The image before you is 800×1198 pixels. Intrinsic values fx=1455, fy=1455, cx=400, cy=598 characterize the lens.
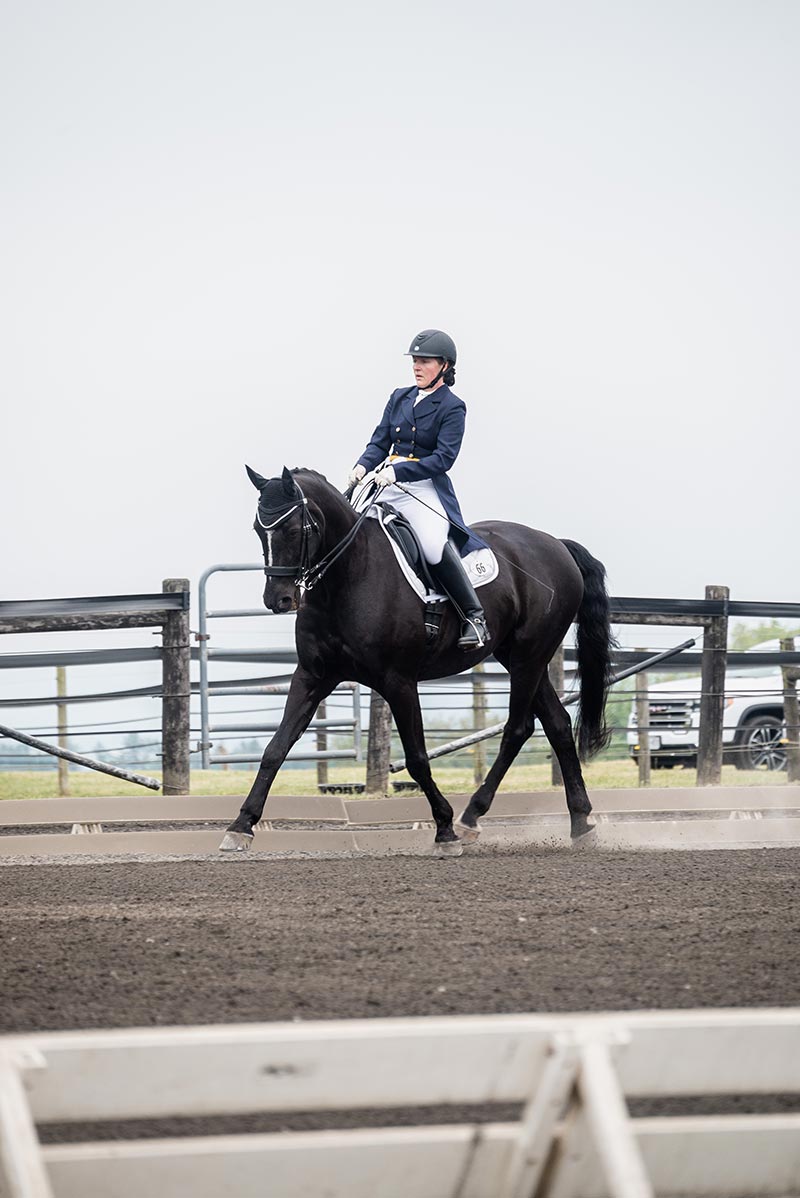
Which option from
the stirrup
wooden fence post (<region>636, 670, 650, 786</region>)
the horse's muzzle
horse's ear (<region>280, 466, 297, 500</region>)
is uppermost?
horse's ear (<region>280, 466, 297, 500</region>)

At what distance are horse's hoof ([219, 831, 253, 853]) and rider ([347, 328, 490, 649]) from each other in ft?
5.81

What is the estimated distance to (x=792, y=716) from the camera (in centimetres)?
1505

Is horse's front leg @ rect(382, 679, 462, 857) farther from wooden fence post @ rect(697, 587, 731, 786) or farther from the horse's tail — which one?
wooden fence post @ rect(697, 587, 731, 786)

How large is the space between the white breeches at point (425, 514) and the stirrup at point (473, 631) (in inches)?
17.1

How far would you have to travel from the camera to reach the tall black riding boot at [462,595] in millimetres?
8734

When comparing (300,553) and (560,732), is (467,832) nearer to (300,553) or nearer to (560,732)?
(560,732)

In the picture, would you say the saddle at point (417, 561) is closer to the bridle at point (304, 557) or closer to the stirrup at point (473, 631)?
the stirrup at point (473, 631)

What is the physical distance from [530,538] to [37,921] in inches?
197

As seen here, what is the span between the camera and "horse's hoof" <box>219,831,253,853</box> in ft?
27.1

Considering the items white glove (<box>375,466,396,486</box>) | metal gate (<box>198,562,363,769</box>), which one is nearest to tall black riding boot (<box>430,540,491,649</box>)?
white glove (<box>375,466,396,486</box>)

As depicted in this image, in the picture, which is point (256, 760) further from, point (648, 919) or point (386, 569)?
point (648, 919)

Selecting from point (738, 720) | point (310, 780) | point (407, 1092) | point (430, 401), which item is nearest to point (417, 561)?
point (430, 401)

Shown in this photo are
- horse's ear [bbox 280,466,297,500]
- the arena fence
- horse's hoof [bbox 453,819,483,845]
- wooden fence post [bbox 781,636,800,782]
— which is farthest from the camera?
wooden fence post [bbox 781,636,800,782]

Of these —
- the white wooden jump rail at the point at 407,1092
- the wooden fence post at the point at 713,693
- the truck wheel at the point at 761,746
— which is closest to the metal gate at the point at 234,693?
the wooden fence post at the point at 713,693
